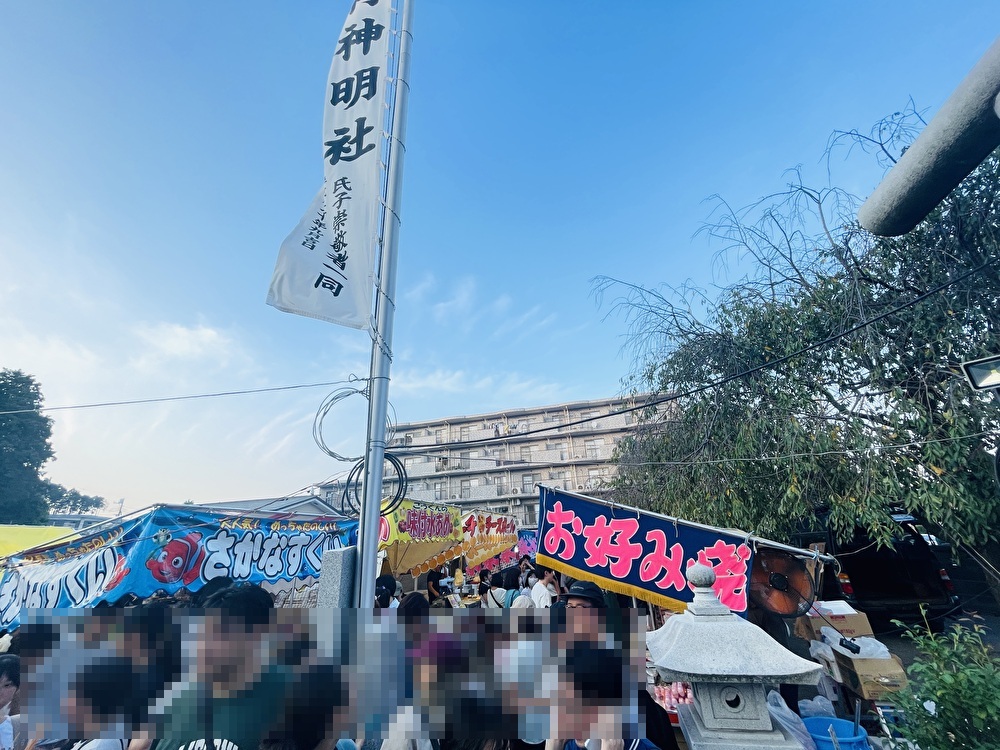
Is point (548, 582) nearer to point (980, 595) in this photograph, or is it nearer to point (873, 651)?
point (873, 651)

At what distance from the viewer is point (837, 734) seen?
3.54 m

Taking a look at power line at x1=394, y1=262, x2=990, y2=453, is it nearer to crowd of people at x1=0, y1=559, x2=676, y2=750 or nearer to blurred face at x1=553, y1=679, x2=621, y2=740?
crowd of people at x1=0, y1=559, x2=676, y2=750

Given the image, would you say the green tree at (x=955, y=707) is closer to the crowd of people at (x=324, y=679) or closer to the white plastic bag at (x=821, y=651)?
the crowd of people at (x=324, y=679)

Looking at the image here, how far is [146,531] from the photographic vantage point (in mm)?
5777

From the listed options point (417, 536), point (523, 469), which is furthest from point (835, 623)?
point (523, 469)

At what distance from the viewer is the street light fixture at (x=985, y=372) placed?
3.02 m

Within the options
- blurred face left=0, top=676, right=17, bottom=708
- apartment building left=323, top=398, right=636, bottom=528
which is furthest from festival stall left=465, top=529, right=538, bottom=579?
apartment building left=323, top=398, right=636, bottom=528

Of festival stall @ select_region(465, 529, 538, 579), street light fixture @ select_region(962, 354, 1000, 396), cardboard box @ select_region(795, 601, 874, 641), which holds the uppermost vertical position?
street light fixture @ select_region(962, 354, 1000, 396)

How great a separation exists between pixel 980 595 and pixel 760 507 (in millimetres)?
8631

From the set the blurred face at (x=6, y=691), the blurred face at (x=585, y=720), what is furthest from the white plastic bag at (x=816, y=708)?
the blurred face at (x=6, y=691)

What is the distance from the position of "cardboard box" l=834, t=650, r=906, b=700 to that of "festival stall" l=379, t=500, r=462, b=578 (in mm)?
8700

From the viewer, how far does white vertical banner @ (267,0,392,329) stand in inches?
134

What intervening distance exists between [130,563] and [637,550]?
6.57 m

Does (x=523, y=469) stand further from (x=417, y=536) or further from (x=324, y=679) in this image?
(x=324, y=679)
